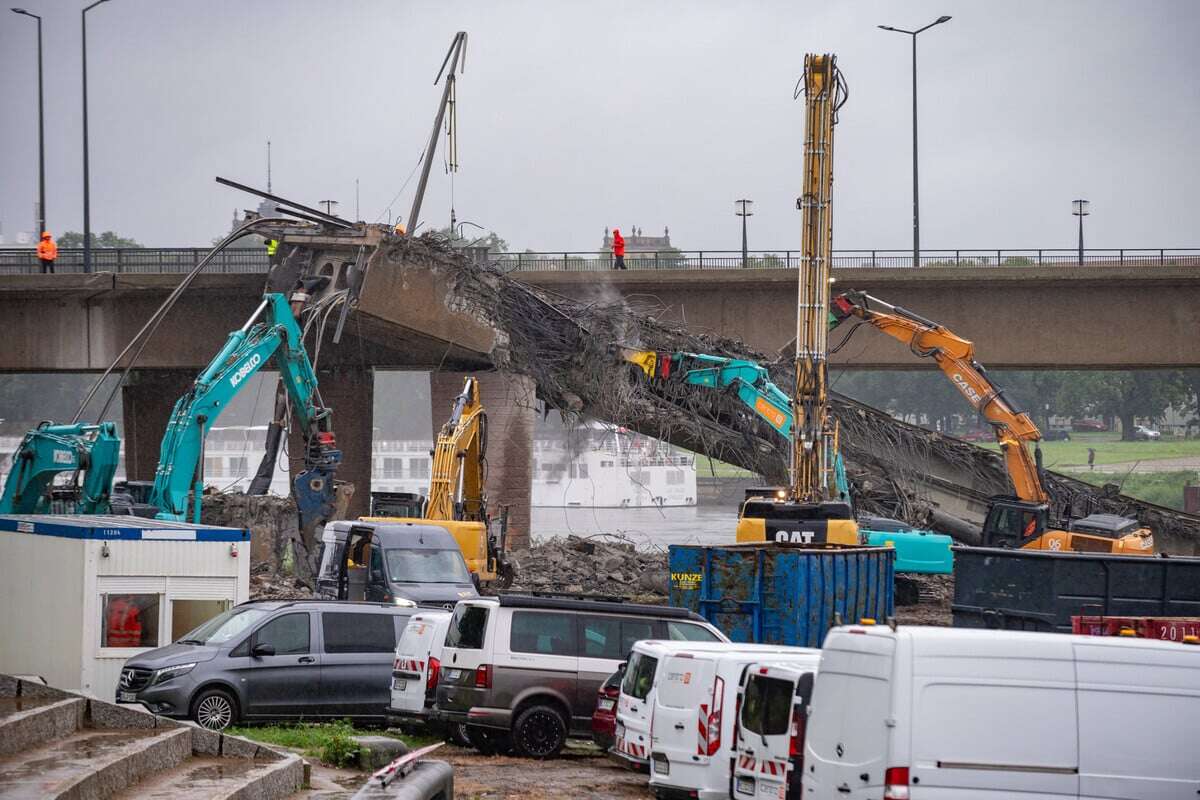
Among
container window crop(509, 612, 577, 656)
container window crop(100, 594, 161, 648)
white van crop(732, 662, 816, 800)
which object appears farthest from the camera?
container window crop(100, 594, 161, 648)

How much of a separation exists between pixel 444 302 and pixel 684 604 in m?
16.1

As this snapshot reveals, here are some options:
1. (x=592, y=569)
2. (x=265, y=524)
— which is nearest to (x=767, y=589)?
(x=265, y=524)

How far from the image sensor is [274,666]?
17688 mm

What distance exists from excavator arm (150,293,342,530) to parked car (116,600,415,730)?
28.8 feet

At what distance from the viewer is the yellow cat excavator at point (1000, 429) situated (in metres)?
33.2

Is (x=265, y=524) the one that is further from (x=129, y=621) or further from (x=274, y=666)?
(x=274, y=666)

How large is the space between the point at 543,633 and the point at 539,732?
110 cm

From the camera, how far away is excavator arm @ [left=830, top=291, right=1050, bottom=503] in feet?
113

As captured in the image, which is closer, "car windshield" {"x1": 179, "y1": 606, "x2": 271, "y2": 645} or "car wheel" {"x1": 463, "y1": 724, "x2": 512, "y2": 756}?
"car wheel" {"x1": 463, "y1": 724, "x2": 512, "y2": 756}

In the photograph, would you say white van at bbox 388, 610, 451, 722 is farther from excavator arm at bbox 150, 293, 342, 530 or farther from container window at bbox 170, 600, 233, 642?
excavator arm at bbox 150, 293, 342, 530

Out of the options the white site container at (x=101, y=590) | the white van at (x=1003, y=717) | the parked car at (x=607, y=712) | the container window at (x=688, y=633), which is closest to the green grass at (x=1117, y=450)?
the container window at (x=688, y=633)

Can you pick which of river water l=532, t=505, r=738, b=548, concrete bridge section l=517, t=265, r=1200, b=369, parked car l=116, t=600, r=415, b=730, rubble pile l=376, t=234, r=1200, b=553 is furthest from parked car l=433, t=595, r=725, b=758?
river water l=532, t=505, r=738, b=548

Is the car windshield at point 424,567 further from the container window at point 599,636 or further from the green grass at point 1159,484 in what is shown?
the green grass at point 1159,484

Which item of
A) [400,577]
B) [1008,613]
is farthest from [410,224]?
[1008,613]
